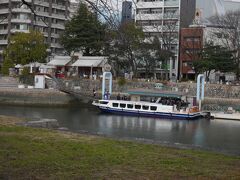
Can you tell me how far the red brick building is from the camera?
63188 millimetres

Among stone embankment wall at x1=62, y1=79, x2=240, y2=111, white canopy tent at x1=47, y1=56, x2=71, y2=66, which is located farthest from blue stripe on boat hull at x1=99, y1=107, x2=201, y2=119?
white canopy tent at x1=47, y1=56, x2=71, y2=66

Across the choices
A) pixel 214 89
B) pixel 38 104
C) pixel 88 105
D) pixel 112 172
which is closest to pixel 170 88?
pixel 214 89

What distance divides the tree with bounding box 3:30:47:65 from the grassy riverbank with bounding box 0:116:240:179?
174 ft

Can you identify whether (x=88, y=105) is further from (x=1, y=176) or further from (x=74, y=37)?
(x=1, y=176)

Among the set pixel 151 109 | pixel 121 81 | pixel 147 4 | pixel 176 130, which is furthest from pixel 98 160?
pixel 121 81

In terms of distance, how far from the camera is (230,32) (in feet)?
193

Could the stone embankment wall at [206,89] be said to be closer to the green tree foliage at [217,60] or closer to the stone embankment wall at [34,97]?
the green tree foliage at [217,60]

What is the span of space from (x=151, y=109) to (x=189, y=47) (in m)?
23.0

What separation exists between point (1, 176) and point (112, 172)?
82.2 inches

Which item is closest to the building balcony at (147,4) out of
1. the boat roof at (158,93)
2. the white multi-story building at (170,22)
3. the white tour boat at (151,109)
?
the white multi-story building at (170,22)

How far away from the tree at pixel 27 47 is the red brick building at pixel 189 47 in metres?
21.0

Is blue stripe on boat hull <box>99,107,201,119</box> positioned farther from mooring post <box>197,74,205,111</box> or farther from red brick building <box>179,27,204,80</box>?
red brick building <box>179,27,204,80</box>

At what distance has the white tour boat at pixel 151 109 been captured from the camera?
143ft

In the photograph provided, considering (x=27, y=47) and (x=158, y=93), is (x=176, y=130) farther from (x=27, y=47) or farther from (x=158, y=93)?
(x=27, y=47)
